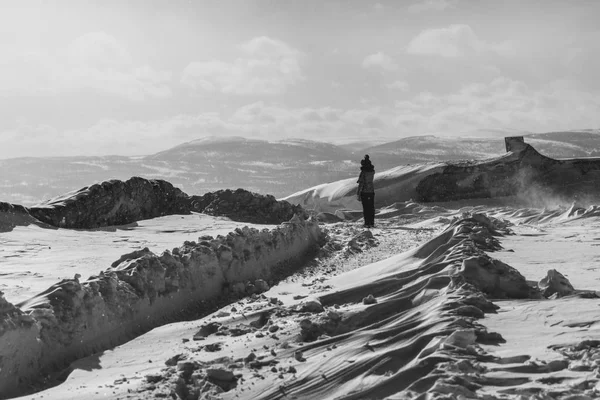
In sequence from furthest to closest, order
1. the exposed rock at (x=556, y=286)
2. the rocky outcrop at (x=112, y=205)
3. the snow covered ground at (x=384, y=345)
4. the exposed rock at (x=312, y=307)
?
the rocky outcrop at (x=112, y=205) < the exposed rock at (x=312, y=307) < the exposed rock at (x=556, y=286) < the snow covered ground at (x=384, y=345)

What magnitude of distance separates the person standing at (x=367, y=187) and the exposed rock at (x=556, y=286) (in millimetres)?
8017

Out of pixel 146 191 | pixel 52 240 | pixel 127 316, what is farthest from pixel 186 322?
pixel 146 191

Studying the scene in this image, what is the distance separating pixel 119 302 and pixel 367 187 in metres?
8.35

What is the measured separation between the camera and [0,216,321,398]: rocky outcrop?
14.3 ft

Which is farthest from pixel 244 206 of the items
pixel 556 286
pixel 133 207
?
pixel 556 286

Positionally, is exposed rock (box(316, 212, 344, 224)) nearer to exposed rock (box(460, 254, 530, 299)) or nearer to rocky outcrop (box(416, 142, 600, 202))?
rocky outcrop (box(416, 142, 600, 202))

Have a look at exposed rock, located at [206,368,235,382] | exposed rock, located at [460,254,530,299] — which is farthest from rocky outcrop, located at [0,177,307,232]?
exposed rock, located at [460,254,530,299]

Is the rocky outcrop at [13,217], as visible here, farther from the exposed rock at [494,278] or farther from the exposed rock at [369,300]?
the exposed rock at [494,278]

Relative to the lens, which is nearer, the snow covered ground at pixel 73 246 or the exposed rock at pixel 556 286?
the exposed rock at pixel 556 286

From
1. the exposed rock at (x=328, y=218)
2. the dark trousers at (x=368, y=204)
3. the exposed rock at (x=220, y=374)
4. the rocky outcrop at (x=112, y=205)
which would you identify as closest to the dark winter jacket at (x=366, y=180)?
the dark trousers at (x=368, y=204)

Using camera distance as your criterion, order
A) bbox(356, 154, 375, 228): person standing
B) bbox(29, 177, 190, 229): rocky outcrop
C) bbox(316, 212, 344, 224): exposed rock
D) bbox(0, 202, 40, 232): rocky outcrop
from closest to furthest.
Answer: bbox(0, 202, 40, 232): rocky outcrop, bbox(29, 177, 190, 229): rocky outcrop, bbox(356, 154, 375, 228): person standing, bbox(316, 212, 344, 224): exposed rock

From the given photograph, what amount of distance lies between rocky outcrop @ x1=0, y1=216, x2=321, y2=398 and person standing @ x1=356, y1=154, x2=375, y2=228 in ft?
16.8

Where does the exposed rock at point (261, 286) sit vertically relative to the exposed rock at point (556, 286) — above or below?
below

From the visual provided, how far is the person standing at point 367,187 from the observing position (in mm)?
13127
